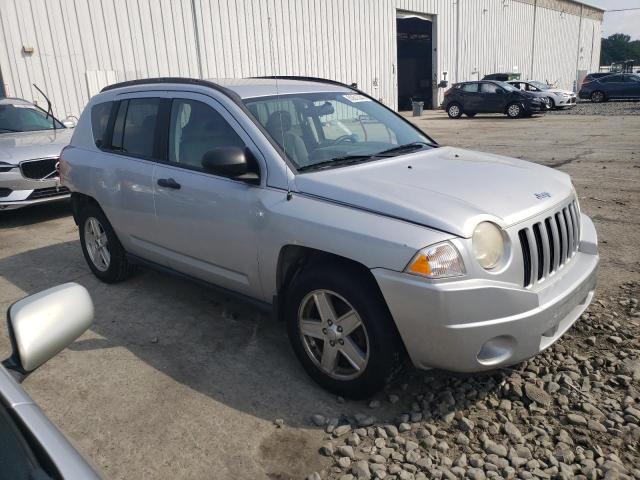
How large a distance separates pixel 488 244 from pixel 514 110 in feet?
75.9

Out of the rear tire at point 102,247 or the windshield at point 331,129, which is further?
the rear tire at point 102,247

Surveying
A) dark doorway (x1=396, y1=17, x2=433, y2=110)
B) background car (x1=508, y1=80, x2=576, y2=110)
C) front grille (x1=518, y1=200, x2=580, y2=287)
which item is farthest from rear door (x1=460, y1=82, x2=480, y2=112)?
front grille (x1=518, y1=200, x2=580, y2=287)

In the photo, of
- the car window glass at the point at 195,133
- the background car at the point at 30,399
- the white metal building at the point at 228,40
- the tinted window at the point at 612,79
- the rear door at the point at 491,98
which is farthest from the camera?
the tinted window at the point at 612,79

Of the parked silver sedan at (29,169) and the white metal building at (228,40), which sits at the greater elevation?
the white metal building at (228,40)

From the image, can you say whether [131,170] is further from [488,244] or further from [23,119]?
[23,119]

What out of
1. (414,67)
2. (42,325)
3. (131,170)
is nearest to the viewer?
(42,325)

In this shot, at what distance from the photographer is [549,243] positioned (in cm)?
300

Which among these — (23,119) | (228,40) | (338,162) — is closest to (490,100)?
(228,40)

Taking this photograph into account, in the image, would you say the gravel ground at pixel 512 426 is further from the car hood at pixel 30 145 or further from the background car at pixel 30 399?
the car hood at pixel 30 145

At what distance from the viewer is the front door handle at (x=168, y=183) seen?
Result: 3855mm

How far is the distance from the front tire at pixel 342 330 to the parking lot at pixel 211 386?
0.18 m

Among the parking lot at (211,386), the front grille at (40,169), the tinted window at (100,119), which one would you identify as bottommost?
the parking lot at (211,386)

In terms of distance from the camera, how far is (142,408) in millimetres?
3186

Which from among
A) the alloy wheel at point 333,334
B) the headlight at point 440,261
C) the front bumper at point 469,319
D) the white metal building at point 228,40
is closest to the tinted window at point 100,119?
the white metal building at point 228,40
